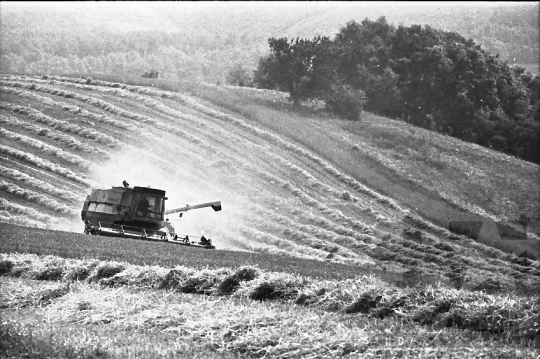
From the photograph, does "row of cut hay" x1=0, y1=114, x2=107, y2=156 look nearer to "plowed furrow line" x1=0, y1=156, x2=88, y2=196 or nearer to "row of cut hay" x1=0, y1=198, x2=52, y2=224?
"plowed furrow line" x1=0, y1=156, x2=88, y2=196

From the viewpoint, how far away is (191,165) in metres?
47.4

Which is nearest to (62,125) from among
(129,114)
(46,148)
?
(46,148)

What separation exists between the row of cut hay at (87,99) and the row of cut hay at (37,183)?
9.24 m

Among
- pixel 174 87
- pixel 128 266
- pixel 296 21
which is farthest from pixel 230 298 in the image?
pixel 296 21

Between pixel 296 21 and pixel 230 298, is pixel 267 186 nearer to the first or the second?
pixel 296 21

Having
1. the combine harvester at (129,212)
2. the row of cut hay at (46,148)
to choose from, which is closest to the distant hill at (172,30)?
the row of cut hay at (46,148)

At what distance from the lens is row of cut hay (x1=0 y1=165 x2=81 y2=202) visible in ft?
138

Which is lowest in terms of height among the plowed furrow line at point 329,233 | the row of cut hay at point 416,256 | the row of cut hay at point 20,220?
the row of cut hay at point 20,220

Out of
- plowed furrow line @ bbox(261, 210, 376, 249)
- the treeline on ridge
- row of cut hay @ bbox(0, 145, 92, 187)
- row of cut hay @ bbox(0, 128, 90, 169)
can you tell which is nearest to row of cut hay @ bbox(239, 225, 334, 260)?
plowed furrow line @ bbox(261, 210, 376, 249)

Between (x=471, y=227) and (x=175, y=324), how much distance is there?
112ft

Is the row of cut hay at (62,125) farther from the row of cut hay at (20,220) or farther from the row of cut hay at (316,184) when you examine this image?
the row of cut hay at (20,220)

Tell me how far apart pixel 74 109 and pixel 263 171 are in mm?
11817

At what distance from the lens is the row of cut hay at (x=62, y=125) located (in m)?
48.0

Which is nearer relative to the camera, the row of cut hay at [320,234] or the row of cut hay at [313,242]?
the row of cut hay at [313,242]
